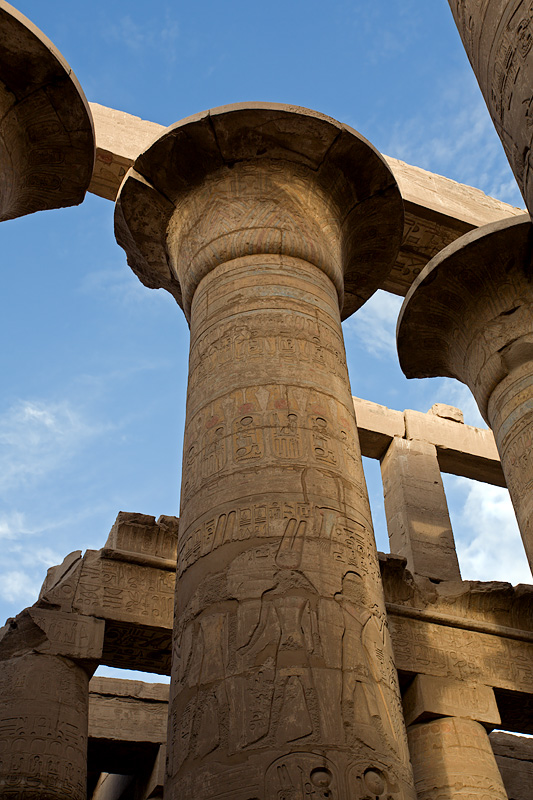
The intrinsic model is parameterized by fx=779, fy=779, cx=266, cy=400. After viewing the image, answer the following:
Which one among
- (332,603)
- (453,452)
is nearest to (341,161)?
(332,603)

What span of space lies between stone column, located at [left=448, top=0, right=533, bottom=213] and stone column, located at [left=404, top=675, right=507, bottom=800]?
452 cm

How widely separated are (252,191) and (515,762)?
8.02 meters

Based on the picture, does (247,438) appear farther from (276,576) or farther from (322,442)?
(276,576)

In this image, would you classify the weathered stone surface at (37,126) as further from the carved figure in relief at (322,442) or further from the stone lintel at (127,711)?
the stone lintel at (127,711)

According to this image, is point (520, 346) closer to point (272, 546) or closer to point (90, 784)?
point (272, 546)

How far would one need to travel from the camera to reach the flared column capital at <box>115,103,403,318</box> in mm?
5898

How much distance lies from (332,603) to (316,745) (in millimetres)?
721

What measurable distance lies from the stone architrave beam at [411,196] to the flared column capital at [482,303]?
3.24 feet

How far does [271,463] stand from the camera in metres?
4.29

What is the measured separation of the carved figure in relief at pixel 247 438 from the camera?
4375 millimetres

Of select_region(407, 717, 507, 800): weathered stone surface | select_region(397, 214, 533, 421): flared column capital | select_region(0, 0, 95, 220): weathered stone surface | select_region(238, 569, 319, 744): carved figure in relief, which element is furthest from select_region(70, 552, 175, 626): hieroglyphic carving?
select_region(397, 214, 533, 421): flared column capital

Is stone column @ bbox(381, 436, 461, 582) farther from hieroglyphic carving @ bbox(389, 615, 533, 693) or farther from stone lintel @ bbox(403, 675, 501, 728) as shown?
stone lintel @ bbox(403, 675, 501, 728)

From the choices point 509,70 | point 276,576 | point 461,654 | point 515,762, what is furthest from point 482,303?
point 515,762

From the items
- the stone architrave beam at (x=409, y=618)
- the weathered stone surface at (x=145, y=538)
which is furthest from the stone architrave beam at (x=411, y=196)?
the weathered stone surface at (x=145, y=538)
